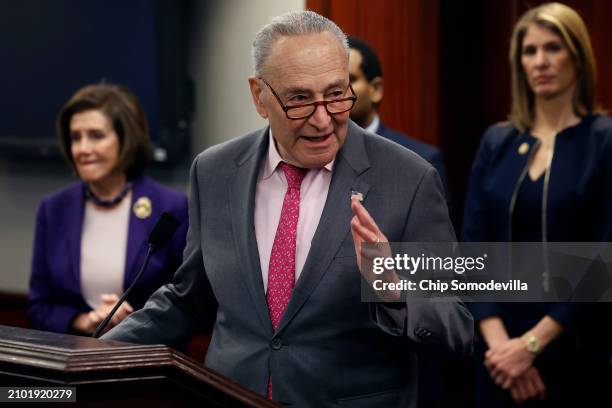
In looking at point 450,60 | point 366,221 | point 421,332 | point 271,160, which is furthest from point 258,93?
point 450,60

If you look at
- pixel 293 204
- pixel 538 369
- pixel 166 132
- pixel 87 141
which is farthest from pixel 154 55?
pixel 293 204

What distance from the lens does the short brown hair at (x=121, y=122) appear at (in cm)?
325

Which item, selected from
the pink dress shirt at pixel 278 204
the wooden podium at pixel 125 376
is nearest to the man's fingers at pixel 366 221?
the pink dress shirt at pixel 278 204

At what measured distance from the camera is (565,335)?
2.98m

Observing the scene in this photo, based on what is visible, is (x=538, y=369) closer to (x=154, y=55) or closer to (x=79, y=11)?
(x=154, y=55)

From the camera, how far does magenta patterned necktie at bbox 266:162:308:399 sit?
6.27 feet

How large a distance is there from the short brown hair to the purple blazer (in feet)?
0.24

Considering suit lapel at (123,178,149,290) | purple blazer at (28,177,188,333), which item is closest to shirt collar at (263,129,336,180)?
purple blazer at (28,177,188,333)

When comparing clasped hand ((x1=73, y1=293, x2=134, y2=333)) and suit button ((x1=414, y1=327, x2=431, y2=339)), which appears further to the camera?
clasped hand ((x1=73, y1=293, x2=134, y2=333))

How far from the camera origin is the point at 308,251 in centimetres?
192

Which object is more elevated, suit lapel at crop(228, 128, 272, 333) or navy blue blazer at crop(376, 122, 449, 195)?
navy blue blazer at crop(376, 122, 449, 195)

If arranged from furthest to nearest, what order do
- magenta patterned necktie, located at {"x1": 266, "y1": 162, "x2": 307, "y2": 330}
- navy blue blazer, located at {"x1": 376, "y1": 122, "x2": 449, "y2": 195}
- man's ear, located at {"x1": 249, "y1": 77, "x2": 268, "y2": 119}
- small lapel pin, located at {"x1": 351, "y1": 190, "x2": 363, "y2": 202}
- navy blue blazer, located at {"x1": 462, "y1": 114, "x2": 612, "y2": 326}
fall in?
navy blue blazer, located at {"x1": 376, "y1": 122, "x2": 449, "y2": 195} < navy blue blazer, located at {"x1": 462, "y1": 114, "x2": 612, "y2": 326} < man's ear, located at {"x1": 249, "y1": 77, "x2": 268, "y2": 119} < magenta patterned necktie, located at {"x1": 266, "y1": 162, "x2": 307, "y2": 330} < small lapel pin, located at {"x1": 351, "y1": 190, "x2": 363, "y2": 202}

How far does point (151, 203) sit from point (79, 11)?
1.41 m

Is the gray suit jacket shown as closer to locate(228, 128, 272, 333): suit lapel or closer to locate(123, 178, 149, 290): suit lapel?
locate(228, 128, 272, 333): suit lapel
